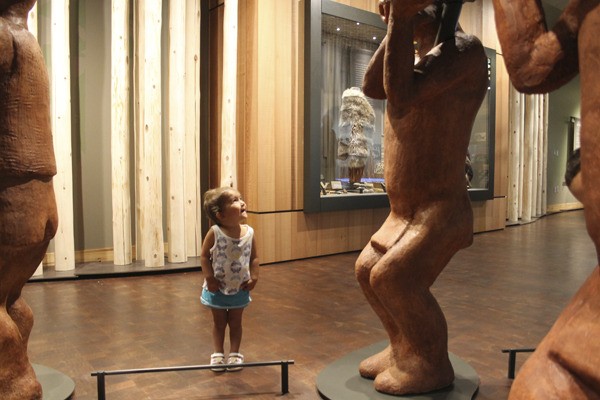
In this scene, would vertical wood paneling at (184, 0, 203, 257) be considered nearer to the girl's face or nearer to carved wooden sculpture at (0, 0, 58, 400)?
the girl's face

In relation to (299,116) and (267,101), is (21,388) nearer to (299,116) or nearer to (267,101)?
(267,101)

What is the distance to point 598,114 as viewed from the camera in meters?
1.13

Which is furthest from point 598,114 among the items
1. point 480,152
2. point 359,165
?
point 480,152

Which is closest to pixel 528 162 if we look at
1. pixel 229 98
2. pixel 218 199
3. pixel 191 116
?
pixel 229 98

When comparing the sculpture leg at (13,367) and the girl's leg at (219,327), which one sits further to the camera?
the girl's leg at (219,327)

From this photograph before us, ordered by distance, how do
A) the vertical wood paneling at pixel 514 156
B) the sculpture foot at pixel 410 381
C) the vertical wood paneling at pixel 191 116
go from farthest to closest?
the vertical wood paneling at pixel 514 156
the vertical wood paneling at pixel 191 116
the sculpture foot at pixel 410 381

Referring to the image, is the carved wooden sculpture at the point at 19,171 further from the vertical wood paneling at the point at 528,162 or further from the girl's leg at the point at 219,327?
the vertical wood paneling at the point at 528,162

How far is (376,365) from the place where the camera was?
2.61 meters

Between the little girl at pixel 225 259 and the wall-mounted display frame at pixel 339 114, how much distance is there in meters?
3.64

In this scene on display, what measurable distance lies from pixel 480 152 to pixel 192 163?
489cm

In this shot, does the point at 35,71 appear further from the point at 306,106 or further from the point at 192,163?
the point at 306,106

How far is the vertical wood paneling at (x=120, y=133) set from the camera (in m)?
5.75

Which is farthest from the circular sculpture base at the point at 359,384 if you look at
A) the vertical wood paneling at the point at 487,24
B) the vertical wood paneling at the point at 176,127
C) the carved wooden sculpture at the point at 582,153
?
the vertical wood paneling at the point at 487,24

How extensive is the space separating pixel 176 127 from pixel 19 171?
12.5 feet
